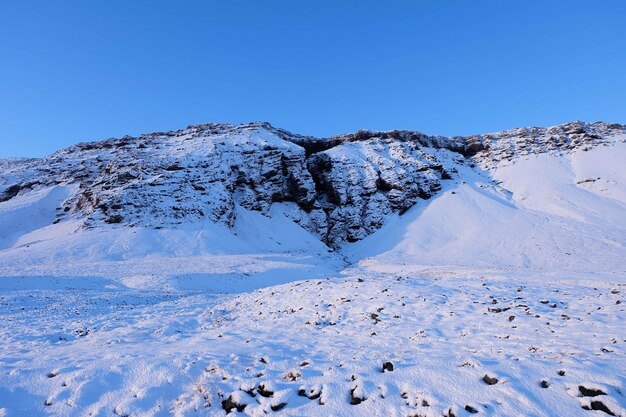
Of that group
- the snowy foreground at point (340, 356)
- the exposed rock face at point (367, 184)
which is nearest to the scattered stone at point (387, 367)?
the snowy foreground at point (340, 356)

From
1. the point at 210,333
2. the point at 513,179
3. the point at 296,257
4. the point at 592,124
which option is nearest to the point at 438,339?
the point at 210,333

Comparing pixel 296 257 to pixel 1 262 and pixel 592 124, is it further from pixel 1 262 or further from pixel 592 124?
pixel 592 124

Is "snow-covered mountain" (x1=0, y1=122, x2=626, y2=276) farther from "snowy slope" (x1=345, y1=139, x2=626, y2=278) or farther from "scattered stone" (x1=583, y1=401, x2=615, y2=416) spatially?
"scattered stone" (x1=583, y1=401, x2=615, y2=416)

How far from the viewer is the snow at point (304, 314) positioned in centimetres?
598

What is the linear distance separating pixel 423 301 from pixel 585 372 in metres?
7.70

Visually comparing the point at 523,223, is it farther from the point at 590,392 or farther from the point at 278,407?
the point at 278,407

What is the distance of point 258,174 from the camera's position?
59.9m

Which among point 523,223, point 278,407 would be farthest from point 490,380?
point 523,223

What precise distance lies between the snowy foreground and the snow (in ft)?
0.15

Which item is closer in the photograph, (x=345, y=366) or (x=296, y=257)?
(x=345, y=366)

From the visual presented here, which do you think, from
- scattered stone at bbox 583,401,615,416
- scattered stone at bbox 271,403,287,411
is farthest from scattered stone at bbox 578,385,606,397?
scattered stone at bbox 271,403,287,411

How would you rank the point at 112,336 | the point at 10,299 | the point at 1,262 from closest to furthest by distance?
the point at 112,336 < the point at 10,299 < the point at 1,262

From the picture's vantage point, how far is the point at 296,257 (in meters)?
39.6

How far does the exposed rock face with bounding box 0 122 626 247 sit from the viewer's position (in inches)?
1879
